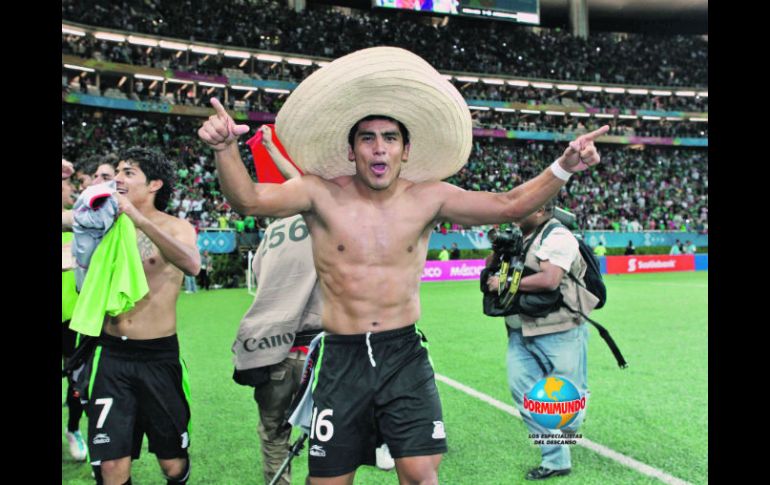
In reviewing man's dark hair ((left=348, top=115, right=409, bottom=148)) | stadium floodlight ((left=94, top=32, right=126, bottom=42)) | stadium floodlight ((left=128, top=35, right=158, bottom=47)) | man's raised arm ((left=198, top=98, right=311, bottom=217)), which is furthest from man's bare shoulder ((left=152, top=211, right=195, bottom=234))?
stadium floodlight ((left=128, top=35, right=158, bottom=47))

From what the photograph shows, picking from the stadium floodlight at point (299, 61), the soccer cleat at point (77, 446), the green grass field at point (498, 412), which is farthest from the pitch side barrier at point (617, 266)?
the stadium floodlight at point (299, 61)

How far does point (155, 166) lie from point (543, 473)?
3.47 m

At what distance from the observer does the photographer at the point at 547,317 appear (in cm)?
445

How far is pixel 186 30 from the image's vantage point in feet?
128

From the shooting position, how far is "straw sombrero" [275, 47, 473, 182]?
2.86 meters

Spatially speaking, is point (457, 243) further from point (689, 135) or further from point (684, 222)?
point (689, 135)

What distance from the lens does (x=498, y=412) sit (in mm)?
6172

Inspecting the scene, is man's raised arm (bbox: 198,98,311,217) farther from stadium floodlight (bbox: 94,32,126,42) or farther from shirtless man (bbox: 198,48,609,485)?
stadium floodlight (bbox: 94,32,126,42)

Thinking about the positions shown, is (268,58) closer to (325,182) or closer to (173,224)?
(173,224)

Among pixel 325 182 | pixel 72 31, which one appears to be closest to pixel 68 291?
pixel 325 182

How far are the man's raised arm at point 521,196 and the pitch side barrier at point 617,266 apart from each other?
19.4 metres

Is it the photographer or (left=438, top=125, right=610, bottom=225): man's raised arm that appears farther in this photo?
the photographer

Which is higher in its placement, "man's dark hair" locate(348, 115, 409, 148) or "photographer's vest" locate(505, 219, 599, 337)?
"man's dark hair" locate(348, 115, 409, 148)

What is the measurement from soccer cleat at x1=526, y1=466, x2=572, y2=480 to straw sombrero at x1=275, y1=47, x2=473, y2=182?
244cm
